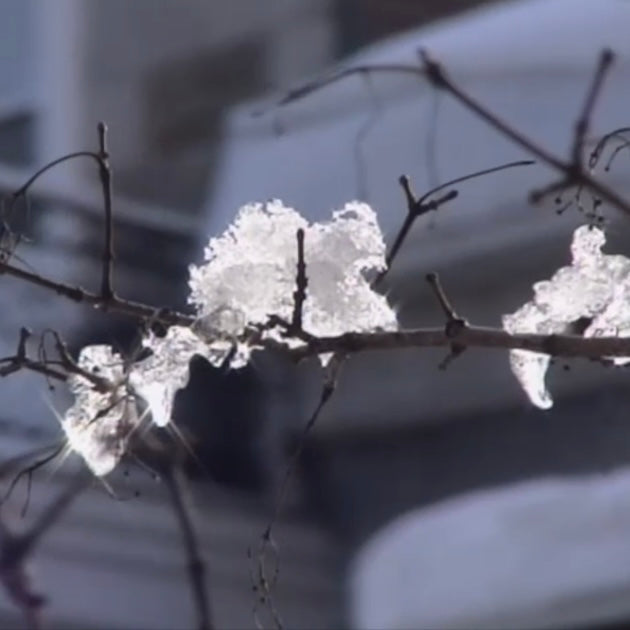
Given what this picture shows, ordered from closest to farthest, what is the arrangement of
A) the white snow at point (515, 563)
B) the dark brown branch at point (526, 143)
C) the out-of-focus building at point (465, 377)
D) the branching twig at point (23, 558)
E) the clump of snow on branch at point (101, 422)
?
the dark brown branch at point (526, 143) → the clump of snow on branch at point (101, 422) → the branching twig at point (23, 558) → the white snow at point (515, 563) → the out-of-focus building at point (465, 377)

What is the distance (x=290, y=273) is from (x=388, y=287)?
2.75 m

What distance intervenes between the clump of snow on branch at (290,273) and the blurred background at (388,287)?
86.8 inches

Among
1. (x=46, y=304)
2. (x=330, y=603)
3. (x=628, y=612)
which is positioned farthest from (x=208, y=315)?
(x=330, y=603)

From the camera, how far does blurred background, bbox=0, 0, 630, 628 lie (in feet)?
12.5

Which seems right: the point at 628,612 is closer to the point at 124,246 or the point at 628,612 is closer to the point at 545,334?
the point at 124,246

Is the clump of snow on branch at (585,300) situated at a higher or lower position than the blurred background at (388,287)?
lower

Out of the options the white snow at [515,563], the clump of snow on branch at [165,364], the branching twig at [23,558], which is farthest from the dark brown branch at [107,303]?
the white snow at [515,563]

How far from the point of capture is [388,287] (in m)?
4.01

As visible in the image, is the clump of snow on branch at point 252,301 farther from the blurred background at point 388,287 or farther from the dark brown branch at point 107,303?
the blurred background at point 388,287

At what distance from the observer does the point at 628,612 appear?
12.0ft

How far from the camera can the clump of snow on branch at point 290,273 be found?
1261 mm

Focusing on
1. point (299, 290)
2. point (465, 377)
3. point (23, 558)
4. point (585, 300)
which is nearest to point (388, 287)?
point (465, 377)

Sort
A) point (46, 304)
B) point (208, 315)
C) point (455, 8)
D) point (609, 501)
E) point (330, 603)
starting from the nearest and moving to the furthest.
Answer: point (208, 315)
point (609, 501)
point (46, 304)
point (330, 603)
point (455, 8)

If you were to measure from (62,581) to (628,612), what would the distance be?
143 centimetres
